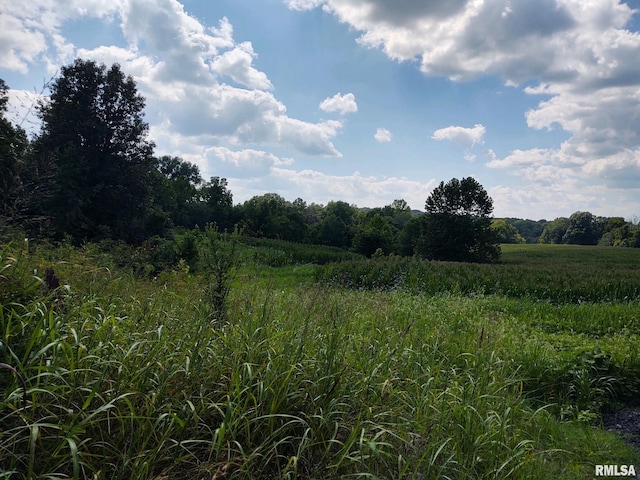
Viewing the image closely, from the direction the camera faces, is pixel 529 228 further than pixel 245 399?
Yes

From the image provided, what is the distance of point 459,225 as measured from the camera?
3547 cm

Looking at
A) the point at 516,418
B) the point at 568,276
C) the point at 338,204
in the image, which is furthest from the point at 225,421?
the point at 338,204

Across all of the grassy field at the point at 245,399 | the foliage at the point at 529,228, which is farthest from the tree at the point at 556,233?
the grassy field at the point at 245,399

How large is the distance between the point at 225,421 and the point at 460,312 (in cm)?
699

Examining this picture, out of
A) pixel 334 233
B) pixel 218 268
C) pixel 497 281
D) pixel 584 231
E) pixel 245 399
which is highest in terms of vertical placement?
pixel 584 231

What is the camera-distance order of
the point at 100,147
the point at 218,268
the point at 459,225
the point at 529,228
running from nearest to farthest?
the point at 218,268, the point at 100,147, the point at 459,225, the point at 529,228

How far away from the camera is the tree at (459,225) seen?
3494 centimetres

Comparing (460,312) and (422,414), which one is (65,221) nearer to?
(460,312)

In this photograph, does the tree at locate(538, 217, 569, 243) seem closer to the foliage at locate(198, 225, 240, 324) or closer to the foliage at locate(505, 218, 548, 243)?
the foliage at locate(505, 218, 548, 243)

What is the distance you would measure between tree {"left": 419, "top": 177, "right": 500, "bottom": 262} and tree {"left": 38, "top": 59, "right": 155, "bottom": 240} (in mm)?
26419

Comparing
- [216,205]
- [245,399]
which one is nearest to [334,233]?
[216,205]

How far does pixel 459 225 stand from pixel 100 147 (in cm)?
2965

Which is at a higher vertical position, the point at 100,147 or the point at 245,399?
the point at 100,147

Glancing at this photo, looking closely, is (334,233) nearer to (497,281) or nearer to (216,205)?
(216,205)
